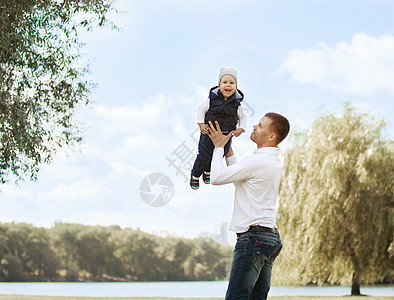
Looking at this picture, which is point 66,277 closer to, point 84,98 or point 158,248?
point 158,248

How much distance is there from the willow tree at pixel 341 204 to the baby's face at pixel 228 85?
12920 mm

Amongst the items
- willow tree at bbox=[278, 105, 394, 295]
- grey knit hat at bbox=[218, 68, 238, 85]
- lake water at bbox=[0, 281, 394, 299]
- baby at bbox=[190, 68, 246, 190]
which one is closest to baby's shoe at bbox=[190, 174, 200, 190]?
baby at bbox=[190, 68, 246, 190]

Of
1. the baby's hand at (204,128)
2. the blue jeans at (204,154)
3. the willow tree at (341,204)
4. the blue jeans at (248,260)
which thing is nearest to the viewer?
the blue jeans at (248,260)

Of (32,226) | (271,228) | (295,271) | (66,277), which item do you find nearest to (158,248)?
(66,277)

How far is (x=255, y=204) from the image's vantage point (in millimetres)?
3289

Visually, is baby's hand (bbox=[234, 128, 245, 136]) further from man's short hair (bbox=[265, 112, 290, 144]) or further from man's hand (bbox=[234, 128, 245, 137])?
man's short hair (bbox=[265, 112, 290, 144])

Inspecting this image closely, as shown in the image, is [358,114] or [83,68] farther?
[358,114]

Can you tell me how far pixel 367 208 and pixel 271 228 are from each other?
14.0 m

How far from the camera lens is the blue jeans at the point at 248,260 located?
126 inches

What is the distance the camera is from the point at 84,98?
1110cm

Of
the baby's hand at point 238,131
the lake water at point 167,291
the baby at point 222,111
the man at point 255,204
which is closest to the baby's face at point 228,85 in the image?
the baby at point 222,111

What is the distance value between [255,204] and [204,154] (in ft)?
2.28

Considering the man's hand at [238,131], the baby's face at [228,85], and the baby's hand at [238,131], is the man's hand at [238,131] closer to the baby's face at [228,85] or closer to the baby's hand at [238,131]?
the baby's hand at [238,131]

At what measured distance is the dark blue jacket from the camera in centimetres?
369
